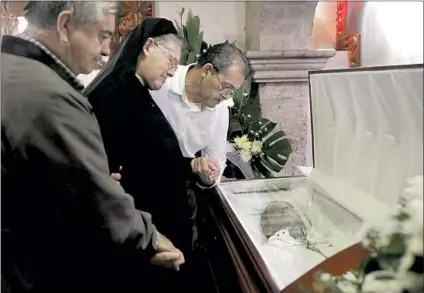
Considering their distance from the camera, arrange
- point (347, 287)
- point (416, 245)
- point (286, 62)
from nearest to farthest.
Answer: point (416, 245)
point (347, 287)
point (286, 62)

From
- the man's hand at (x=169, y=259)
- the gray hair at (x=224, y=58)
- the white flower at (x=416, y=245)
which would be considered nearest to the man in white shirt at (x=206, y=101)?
the gray hair at (x=224, y=58)

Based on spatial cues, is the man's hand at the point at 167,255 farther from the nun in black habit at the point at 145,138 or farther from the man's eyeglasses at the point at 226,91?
the man's eyeglasses at the point at 226,91

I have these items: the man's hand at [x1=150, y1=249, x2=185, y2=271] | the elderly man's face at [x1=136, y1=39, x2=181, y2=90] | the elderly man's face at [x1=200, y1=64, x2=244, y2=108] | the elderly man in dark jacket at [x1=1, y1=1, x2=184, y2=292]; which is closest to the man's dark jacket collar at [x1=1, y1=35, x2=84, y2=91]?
the elderly man in dark jacket at [x1=1, y1=1, x2=184, y2=292]

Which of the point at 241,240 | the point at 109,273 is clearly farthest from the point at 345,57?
the point at 109,273

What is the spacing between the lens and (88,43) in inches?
27.9

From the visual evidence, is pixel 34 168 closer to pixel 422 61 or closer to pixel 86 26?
pixel 86 26

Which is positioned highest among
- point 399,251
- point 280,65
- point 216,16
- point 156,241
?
point 216,16

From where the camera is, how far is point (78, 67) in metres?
0.71

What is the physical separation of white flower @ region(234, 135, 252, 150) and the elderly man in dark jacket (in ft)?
1.59

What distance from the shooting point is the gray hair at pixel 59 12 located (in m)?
0.69

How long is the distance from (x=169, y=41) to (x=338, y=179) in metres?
0.41

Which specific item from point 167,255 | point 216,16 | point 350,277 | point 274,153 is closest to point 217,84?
point 216,16

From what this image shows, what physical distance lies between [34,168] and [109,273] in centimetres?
21

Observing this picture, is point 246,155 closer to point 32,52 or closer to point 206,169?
point 206,169
